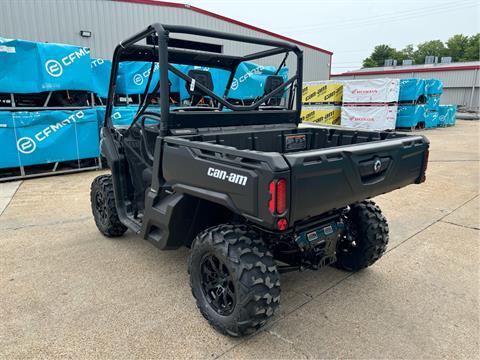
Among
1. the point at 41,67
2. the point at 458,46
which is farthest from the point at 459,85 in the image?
the point at 458,46

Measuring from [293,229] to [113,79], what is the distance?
7.35 feet

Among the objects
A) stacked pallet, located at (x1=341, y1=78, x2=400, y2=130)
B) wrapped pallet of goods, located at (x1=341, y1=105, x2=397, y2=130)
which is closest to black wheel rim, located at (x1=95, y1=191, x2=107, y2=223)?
wrapped pallet of goods, located at (x1=341, y1=105, x2=397, y2=130)

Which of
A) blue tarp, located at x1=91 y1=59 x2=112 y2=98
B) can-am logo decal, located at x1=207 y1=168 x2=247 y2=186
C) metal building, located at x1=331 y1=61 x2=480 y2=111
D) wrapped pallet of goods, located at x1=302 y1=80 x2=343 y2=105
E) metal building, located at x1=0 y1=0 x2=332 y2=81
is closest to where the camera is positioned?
can-am logo decal, located at x1=207 y1=168 x2=247 y2=186

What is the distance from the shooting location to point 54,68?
6.80m

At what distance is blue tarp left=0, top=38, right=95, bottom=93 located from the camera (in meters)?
6.32

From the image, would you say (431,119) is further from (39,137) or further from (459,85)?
(39,137)

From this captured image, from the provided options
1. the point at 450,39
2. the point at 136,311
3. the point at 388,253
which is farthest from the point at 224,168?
the point at 450,39

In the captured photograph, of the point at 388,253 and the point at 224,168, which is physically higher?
the point at 224,168

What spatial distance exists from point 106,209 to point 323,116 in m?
14.4

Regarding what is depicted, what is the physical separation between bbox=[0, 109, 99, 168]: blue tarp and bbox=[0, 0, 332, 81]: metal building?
5.29 metres

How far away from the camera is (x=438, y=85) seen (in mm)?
17031

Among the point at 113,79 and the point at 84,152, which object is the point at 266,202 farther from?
the point at 84,152

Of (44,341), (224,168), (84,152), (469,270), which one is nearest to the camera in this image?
(224,168)

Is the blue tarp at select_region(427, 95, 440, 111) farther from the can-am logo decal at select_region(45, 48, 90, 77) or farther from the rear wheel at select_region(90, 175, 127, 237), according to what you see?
the rear wheel at select_region(90, 175, 127, 237)
